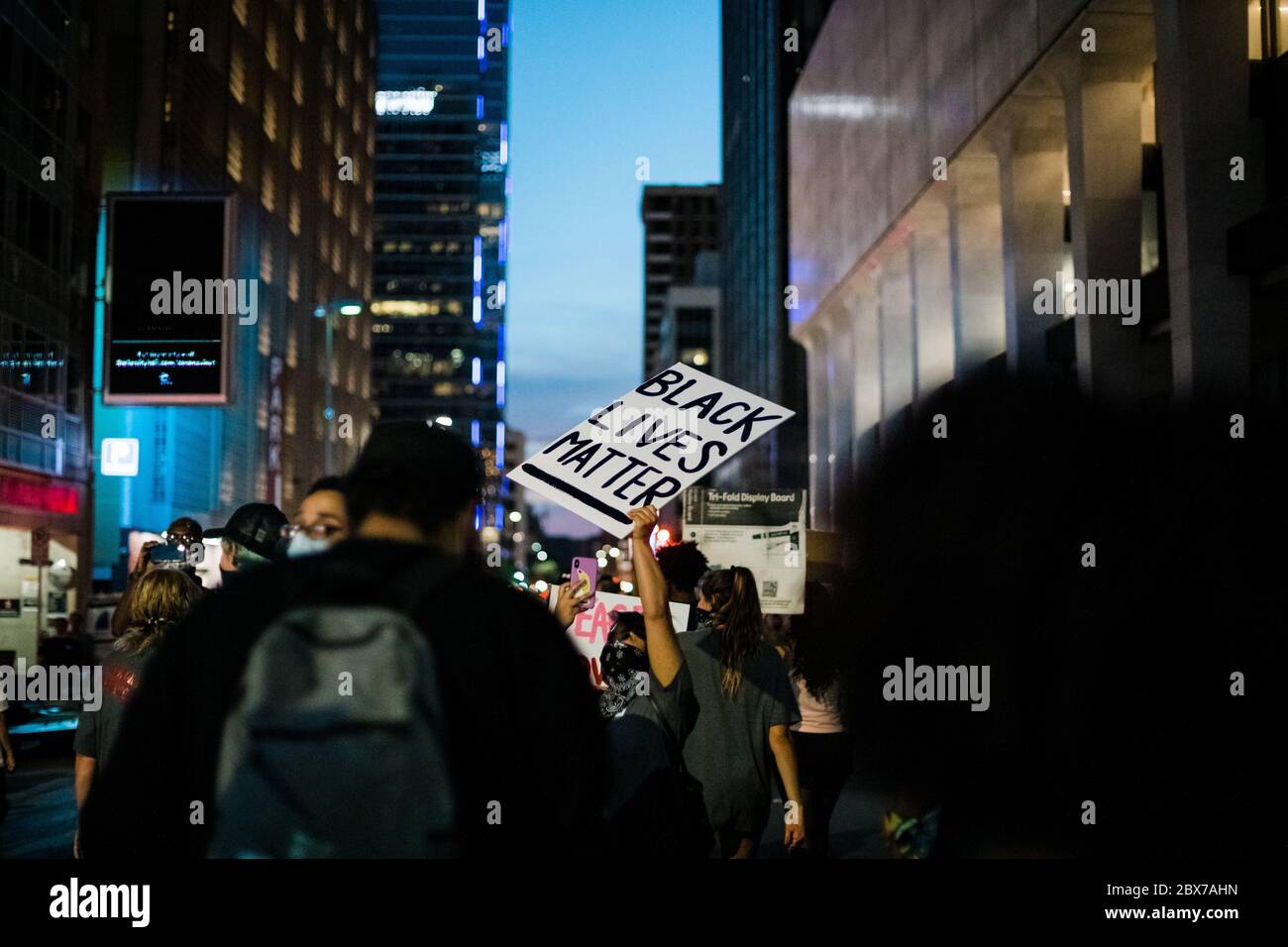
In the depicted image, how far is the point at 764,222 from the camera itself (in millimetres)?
81500

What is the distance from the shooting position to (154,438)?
1587 inches

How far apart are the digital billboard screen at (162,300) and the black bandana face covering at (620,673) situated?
17951mm

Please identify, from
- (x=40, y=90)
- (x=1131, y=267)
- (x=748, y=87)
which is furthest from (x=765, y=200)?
(x=1131, y=267)

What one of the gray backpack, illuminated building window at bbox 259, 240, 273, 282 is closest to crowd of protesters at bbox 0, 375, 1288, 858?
the gray backpack

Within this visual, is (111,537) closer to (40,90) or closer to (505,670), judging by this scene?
(40,90)

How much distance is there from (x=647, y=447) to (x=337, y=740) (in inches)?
169

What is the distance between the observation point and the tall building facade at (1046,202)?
1600cm

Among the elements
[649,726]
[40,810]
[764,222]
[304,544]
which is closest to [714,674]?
[649,726]

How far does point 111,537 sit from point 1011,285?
27828 mm

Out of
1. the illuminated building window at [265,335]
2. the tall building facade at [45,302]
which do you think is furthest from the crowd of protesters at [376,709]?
the illuminated building window at [265,335]

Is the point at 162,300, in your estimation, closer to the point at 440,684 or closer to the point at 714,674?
the point at 714,674

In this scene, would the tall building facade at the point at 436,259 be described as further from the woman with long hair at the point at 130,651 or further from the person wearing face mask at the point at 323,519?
the person wearing face mask at the point at 323,519

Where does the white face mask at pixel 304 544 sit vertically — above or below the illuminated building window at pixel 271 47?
below

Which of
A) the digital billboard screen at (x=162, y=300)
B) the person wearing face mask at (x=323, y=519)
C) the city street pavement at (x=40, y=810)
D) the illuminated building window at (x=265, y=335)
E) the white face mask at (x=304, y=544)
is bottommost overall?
the city street pavement at (x=40, y=810)
